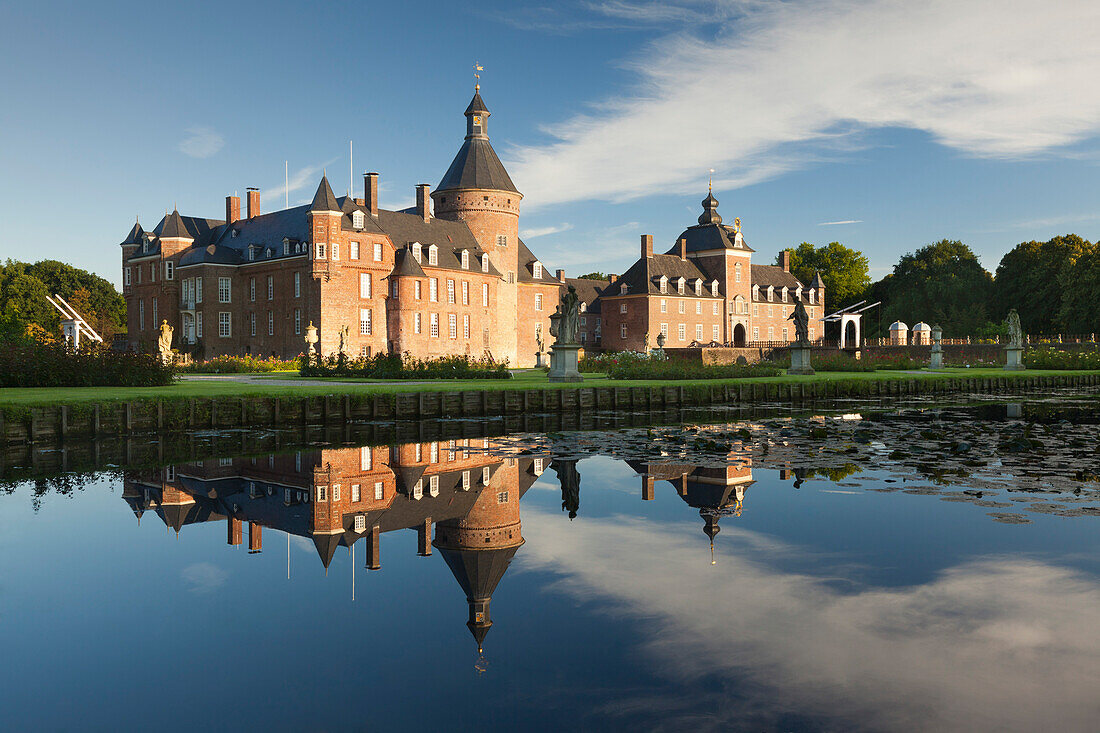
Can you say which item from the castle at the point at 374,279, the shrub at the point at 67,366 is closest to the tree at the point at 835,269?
the castle at the point at 374,279

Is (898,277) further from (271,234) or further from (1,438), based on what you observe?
(1,438)

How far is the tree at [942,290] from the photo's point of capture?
8100cm

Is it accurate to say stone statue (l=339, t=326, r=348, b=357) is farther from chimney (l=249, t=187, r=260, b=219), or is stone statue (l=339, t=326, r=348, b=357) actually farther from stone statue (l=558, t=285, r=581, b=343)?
stone statue (l=558, t=285, r=581, b=343)

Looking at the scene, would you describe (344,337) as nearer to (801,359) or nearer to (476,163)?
(476,163)

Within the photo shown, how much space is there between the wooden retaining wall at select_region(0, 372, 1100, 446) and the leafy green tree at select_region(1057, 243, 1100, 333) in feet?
120

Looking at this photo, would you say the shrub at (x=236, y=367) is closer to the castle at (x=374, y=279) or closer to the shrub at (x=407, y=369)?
the castle at (x=374, y=279)

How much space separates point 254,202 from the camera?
66.4 meters

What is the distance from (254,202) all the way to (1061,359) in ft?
188

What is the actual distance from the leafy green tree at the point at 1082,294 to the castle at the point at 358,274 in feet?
132

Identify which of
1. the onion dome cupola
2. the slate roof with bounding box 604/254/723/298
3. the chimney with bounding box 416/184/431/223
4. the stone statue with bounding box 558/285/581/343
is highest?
the onion dome cupola

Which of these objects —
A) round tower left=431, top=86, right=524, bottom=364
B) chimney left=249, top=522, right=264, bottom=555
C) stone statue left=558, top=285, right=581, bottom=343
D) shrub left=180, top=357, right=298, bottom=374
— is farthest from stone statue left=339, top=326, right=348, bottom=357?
chimney left=249, top=522, right=264, bottom=555

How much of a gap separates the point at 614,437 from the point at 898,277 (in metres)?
87.7

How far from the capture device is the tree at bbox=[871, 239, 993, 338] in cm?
8100

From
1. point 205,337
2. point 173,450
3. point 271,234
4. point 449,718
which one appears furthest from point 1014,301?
point 449,718
